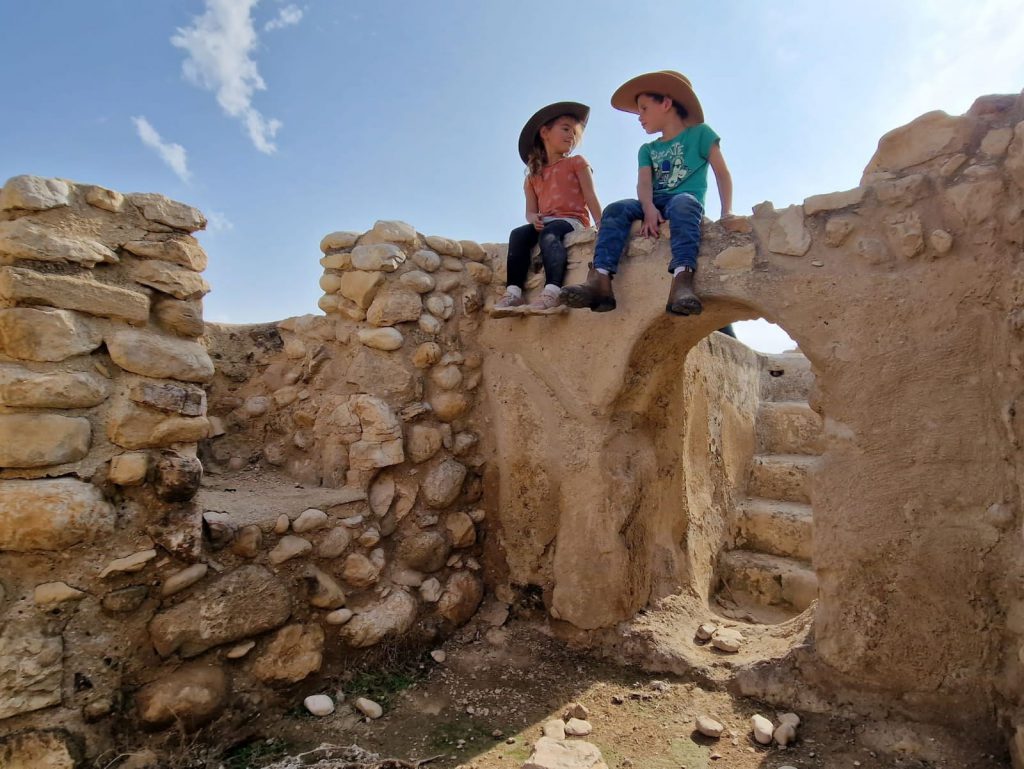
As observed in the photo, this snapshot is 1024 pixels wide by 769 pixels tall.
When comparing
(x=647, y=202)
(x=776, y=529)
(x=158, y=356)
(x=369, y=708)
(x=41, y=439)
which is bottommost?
(x=369, y=708)

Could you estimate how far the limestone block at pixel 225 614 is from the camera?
1.94 meters

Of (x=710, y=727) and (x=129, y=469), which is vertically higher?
(x=129, y=469)

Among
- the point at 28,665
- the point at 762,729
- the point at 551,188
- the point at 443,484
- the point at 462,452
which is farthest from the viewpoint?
the point at 551,188

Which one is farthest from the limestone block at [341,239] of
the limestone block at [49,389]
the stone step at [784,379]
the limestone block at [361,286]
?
the stone step at [784,379]

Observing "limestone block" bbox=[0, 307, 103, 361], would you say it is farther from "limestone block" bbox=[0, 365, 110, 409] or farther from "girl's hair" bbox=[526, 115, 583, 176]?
"girl's hair" bbox=[526, 115, 583, 176]

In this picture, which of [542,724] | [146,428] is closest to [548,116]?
[146,428]

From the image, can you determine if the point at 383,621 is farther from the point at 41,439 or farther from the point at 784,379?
the point at 784,379

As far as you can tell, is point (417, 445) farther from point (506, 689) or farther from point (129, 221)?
point (129, 221)

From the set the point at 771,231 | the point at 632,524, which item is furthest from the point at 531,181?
the point at 632,524

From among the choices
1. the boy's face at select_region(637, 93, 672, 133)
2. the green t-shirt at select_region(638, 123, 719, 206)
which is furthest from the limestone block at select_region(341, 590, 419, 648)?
the boy's face at select_region(637, 93, 672, 133)

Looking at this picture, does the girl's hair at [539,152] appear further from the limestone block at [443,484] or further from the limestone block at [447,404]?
the limestone block at [443,484]

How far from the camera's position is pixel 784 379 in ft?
17.3

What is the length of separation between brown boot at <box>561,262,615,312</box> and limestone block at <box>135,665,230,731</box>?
1863mm

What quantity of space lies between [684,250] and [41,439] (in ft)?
7.46
